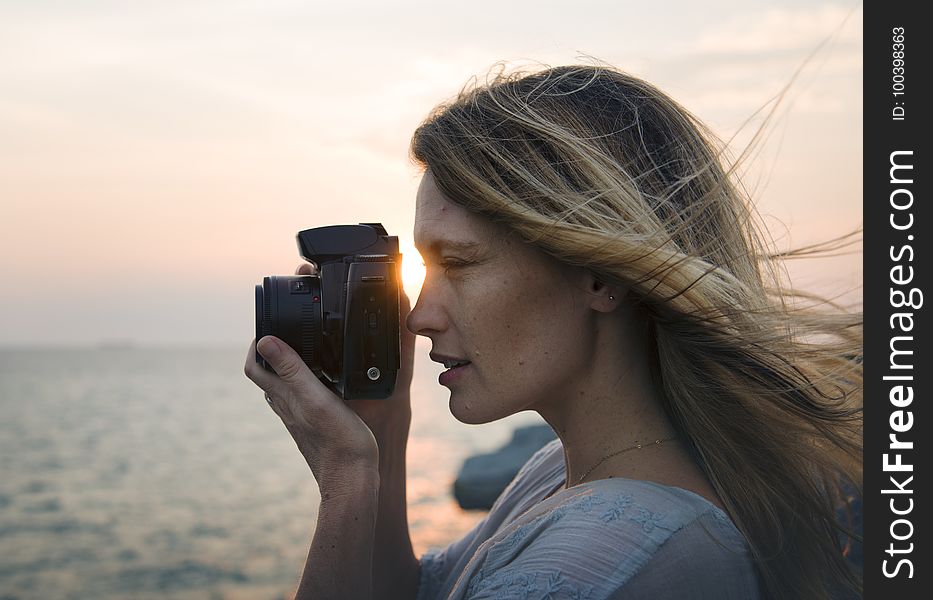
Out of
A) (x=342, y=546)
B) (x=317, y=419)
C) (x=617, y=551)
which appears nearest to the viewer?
(x=617, y=551)

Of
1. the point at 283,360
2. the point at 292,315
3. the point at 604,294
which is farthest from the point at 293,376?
the point at 604,294

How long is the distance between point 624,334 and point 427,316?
43cm

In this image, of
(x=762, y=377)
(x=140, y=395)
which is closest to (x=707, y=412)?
(x=762, y=377)

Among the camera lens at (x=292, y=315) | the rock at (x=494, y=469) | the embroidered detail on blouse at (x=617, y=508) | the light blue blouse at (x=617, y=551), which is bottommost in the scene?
the rock at (x=494, y=469)

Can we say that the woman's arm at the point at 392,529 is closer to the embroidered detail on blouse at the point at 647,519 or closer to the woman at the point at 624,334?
the woman at the point at 624,334

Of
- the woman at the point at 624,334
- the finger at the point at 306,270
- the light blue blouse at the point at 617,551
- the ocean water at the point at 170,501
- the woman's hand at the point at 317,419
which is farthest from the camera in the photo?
the ocean water at the point at 170,501

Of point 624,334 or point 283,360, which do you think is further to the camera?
point 283,360

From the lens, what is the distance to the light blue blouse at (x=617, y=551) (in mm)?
1530

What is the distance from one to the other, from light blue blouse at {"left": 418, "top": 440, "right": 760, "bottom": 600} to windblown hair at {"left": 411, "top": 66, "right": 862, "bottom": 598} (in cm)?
12

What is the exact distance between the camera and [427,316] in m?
2.03

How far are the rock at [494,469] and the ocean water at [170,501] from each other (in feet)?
7.81

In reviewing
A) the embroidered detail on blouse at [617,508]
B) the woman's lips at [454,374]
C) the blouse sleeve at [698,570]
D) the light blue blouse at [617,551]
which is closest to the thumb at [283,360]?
the woman's lips at [454,374]

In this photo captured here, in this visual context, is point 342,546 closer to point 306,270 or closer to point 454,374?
point 454,374
